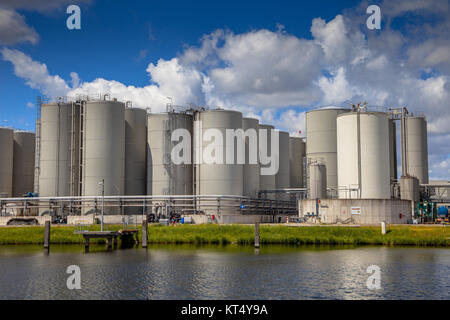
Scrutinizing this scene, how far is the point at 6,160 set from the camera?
92.1 metres

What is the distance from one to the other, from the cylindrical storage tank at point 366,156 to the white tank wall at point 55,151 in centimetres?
4177

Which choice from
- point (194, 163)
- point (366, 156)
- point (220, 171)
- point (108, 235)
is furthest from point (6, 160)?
point (366, 156)

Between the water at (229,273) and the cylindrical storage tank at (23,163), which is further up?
the cylindrical storage tank at (23,163)

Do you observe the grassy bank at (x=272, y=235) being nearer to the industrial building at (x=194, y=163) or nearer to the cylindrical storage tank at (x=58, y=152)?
the industrial building at (x=194, y=163)

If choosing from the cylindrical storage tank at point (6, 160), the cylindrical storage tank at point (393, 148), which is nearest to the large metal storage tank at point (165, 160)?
the cylindrical storage tank at point (6, 160)

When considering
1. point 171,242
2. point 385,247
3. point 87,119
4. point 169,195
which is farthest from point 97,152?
point 385,247

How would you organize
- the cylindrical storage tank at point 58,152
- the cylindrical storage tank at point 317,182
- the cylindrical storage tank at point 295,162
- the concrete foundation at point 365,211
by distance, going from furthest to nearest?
the cylindrical storage tank at point 295,162
the cylindrical storage tank at point 58,152
the cylindrical storage tank at point 317,182
the concrete foundation at point 365,211

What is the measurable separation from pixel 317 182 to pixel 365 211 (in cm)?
813

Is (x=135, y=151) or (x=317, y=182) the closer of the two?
(x=317, y=182)

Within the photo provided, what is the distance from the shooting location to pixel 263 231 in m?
56.0

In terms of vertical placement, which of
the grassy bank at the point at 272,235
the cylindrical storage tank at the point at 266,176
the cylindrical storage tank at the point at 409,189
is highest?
the cylindrical storage tank at the point at 266,176

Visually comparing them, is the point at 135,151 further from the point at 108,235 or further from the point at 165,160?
the point at 108,235

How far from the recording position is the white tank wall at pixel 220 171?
77625 millimetres
